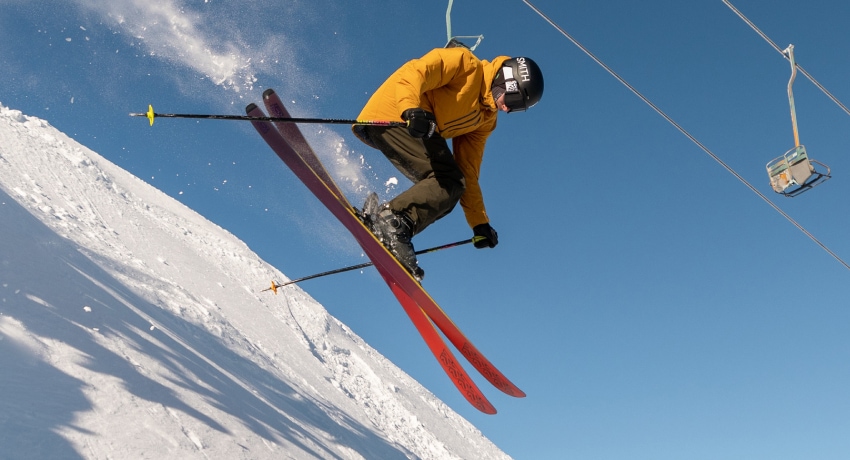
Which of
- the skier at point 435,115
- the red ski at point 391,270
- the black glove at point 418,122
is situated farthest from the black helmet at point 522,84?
the red ski at point 391,270

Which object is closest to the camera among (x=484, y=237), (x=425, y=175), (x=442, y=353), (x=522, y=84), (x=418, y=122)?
(x=418, y=122)

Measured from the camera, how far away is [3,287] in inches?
140

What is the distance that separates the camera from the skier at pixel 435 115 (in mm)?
4219

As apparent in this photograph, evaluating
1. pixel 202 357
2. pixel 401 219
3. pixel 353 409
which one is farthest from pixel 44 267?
pixel 353 409

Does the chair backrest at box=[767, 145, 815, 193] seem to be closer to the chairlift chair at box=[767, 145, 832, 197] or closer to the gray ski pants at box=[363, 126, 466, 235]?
the chairlift chair at box=[767, 145, 832, 197]

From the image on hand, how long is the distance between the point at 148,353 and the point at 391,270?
75.6 inches

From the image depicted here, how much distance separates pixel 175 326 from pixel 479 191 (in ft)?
13.7

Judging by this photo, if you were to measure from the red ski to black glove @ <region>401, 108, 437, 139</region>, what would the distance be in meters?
0.98

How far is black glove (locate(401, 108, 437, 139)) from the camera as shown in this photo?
378cm

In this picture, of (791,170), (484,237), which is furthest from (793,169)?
(484,237)

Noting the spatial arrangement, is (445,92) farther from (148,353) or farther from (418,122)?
(148,353)

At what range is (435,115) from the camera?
4402 mm

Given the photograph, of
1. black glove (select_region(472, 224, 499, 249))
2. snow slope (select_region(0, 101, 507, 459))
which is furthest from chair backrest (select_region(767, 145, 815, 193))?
snow slope (select_region(0, 101, 507, 459))

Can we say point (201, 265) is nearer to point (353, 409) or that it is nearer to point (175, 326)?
point (353, 409)
